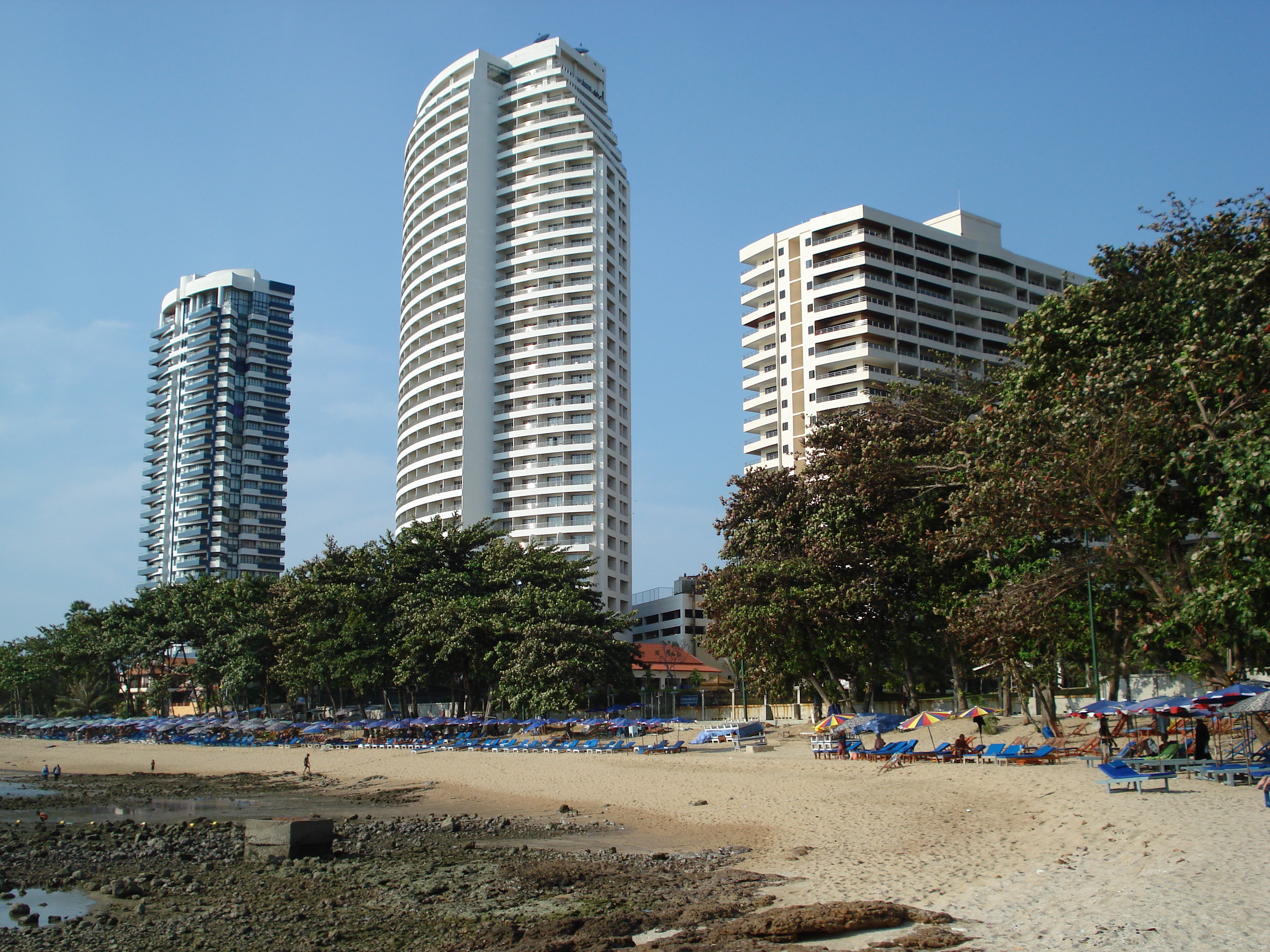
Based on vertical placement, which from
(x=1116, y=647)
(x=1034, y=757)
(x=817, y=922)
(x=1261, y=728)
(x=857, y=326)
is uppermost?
(x=857, y=326)

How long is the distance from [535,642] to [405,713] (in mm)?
18488

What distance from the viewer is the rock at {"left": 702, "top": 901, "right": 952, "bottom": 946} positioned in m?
10.4

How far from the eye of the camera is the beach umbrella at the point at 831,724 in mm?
32438

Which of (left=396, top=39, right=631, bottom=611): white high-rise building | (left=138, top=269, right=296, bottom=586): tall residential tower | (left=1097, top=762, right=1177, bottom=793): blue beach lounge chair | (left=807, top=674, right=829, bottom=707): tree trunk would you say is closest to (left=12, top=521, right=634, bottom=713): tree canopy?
(left=807, top=674, right=829, bottom=707): tree trunk

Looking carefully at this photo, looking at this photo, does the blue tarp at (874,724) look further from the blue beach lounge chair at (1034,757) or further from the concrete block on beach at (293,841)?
the concrete block on beach at (293,841)

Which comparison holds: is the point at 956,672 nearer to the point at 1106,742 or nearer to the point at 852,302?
the point at 1106,742

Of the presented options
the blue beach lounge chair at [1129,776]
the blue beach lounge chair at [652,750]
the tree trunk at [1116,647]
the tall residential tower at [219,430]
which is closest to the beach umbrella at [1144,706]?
the blue beach lounge chair at [1129,776]

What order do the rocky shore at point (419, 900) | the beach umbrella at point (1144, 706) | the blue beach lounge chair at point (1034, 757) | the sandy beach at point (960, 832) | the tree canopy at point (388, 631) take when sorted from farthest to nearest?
the tree canopy at point (388, 631), the blue beach lounge chair at point (1034, 757), the beach umbrella at point (1144, 706), the rocky shore at point (419, 900), the sandy beach at point (960, 832)

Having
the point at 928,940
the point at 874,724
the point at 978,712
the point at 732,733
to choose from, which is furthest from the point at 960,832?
the point at 732,733

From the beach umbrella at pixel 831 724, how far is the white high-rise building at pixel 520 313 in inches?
1917

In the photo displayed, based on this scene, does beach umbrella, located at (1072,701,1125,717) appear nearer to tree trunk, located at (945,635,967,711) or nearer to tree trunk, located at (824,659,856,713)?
tree trunk, located at (945,635,967,711)

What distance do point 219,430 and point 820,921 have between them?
493ft

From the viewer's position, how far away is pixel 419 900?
45.5 feet

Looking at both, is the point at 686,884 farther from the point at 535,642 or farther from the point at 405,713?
the point at 405,713
